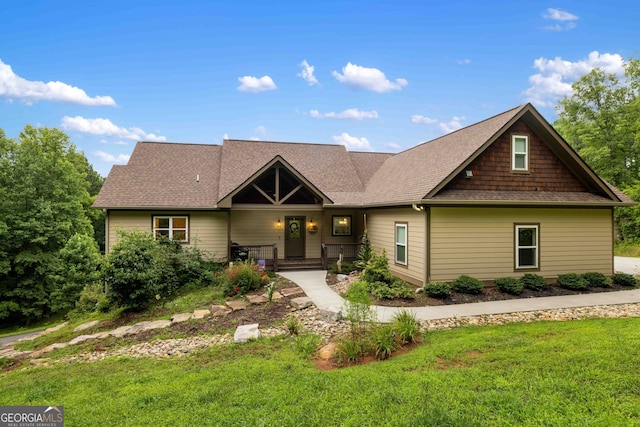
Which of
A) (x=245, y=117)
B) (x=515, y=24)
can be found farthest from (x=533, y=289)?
(x=245, y=117)

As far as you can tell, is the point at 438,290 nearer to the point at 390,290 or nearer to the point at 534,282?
the point at 390,290

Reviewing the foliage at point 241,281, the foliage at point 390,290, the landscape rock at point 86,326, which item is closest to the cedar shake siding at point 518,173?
the foliage at point 390,290

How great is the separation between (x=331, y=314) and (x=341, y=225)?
8.53 m

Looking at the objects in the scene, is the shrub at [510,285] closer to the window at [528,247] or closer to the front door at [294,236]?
the window at [528,247]

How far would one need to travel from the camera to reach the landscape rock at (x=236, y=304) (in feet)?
29.4

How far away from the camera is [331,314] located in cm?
783

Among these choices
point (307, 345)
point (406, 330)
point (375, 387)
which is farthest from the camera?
point (406, 330)

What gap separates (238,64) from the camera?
19.1 meters

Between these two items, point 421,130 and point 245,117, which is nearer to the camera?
point 245,117

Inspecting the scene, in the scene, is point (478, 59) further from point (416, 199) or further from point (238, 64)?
point (238, 64)

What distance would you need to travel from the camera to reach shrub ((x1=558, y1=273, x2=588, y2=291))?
10188mm

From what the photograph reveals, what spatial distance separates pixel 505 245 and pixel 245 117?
20.1 m

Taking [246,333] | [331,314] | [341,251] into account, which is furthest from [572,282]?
[246,333]

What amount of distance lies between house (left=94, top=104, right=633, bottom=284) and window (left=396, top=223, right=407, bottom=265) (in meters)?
0.06
